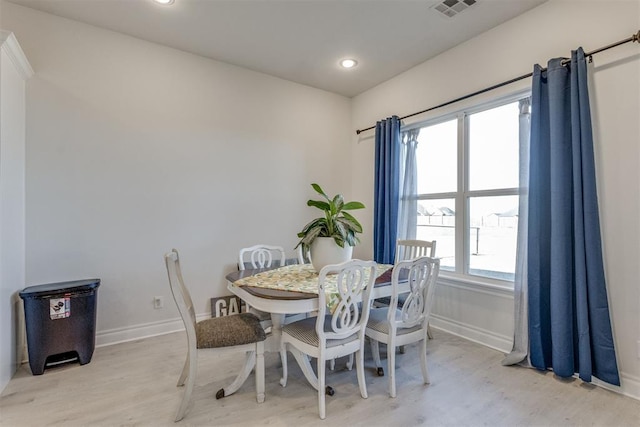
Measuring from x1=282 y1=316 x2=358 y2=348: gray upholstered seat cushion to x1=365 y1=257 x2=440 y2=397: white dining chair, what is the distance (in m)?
0.24

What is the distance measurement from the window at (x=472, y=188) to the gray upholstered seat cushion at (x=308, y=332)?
1.75 m

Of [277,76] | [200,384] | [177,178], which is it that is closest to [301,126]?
[277,76]

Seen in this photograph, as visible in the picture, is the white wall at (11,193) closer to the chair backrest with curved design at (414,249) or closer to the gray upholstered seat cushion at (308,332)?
the gray upholstered seat cushion at (308,332)

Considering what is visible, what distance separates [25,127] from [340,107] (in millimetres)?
3379

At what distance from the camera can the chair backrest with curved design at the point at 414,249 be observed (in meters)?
3.00

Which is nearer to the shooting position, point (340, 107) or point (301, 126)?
point (301, 126)

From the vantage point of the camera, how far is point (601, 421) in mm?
1848

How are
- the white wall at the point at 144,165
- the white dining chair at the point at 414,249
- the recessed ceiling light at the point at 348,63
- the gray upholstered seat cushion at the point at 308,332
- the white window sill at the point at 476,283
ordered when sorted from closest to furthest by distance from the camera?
1. the gray upholstered seat cushion at the point at 308,332
2. the white wall at the point at 144,165
3. the white window sill at the point at 476,283
4. the white dining chair at the point at 414,249
5. the recessed ceiling light at the point at 348,63

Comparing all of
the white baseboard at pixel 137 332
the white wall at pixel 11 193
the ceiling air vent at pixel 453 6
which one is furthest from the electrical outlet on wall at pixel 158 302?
the ceiling air vent at pixel 453 6

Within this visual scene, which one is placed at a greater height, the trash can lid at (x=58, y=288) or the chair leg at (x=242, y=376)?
the trash can lid at (x=58, y=288)

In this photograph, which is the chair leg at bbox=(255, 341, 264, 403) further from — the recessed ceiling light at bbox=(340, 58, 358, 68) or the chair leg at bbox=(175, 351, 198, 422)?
the recessed ceiling light at bbox=(340, 58, 358, 68)

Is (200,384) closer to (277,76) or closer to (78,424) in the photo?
(78,424)

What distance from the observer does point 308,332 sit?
2.02 m

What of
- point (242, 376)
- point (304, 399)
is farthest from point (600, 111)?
point (242, 376)
